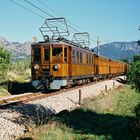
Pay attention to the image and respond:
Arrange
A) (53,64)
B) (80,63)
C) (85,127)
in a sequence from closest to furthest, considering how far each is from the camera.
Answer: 1. (85,127)
2. (53,64)
3. (80,63)

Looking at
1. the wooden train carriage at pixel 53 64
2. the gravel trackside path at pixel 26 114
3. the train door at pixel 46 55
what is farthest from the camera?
the train door at pixel 46 55

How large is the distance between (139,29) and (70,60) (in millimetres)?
12996

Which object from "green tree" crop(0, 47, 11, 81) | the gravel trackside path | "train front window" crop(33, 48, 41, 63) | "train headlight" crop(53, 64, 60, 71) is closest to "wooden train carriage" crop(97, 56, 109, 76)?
"green tree" crop(0, 47, 11, 81)

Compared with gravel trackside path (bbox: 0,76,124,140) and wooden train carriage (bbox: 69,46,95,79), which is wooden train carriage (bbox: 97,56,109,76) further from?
gravel trackside path (bbox: 0,76,124,140)

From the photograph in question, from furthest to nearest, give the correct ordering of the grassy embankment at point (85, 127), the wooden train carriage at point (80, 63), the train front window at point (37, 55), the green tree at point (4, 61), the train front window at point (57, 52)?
the green tree at point (4, 61)
the wooden train carriage at point (80, 63)
the train front window at point (37, 55)
the train front window at point (57, 52)
the grassy embankment at point (85, 127)

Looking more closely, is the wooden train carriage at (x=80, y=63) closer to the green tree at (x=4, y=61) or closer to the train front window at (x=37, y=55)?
the train front window at (x=37, y=55)

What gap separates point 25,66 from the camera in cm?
5472

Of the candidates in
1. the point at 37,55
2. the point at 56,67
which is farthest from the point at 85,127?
the point at 37,55

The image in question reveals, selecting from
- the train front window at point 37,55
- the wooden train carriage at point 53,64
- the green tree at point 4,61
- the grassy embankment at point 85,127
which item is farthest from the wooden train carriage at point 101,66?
the grassy embankment at point 85,127

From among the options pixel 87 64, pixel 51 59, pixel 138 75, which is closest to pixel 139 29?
pixel 138 75

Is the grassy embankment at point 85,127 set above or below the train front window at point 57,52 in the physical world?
below

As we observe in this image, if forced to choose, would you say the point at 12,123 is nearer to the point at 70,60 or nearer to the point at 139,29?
the point at 139,29

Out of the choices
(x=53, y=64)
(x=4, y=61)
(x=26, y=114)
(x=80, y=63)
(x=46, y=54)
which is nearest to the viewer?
(x=26, y=114)

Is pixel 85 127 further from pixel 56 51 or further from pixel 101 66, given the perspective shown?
pixel 101 66
